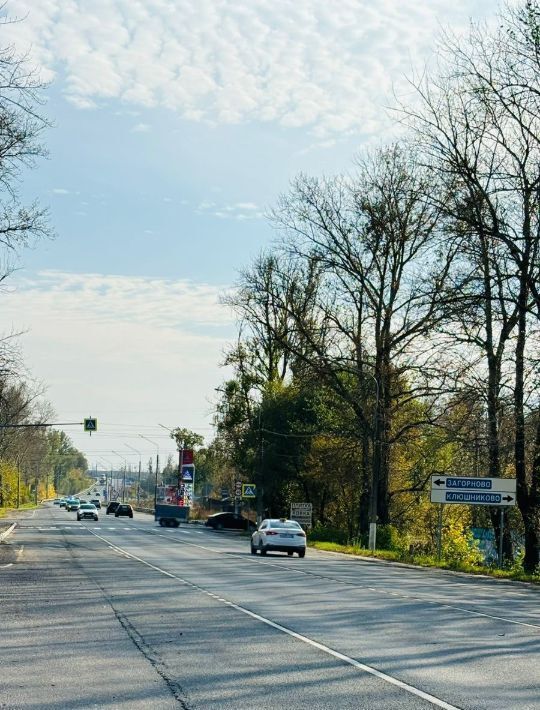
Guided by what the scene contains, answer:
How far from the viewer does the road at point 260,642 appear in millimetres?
9711

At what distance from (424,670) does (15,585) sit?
13.4 metres

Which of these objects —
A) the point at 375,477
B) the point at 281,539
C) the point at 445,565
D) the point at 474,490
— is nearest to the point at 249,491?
the point at 375,477

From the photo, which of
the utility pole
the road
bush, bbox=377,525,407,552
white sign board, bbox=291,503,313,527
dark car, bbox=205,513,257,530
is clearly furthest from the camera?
dark car, bbox=205,513,257,530

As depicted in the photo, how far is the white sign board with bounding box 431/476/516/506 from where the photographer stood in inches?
1441

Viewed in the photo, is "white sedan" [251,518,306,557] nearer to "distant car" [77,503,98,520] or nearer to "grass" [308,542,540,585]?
"grass" [308,542,540,585]

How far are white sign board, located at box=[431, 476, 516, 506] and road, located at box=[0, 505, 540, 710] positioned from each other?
9.49 metres

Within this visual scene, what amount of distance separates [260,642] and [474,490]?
24709mm

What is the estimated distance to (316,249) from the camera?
50.3 meters

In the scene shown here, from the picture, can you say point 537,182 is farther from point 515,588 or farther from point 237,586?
point 237,586

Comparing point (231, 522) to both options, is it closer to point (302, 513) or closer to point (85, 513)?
point (85, 513)

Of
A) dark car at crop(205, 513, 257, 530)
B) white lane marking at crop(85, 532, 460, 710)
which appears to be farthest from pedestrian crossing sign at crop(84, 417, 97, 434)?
white lane marking at crop(85, 532, 460, 710)

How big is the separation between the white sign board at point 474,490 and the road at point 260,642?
9485 mm

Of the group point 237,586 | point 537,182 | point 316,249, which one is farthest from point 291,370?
point 237,586

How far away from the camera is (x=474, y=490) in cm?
3703
